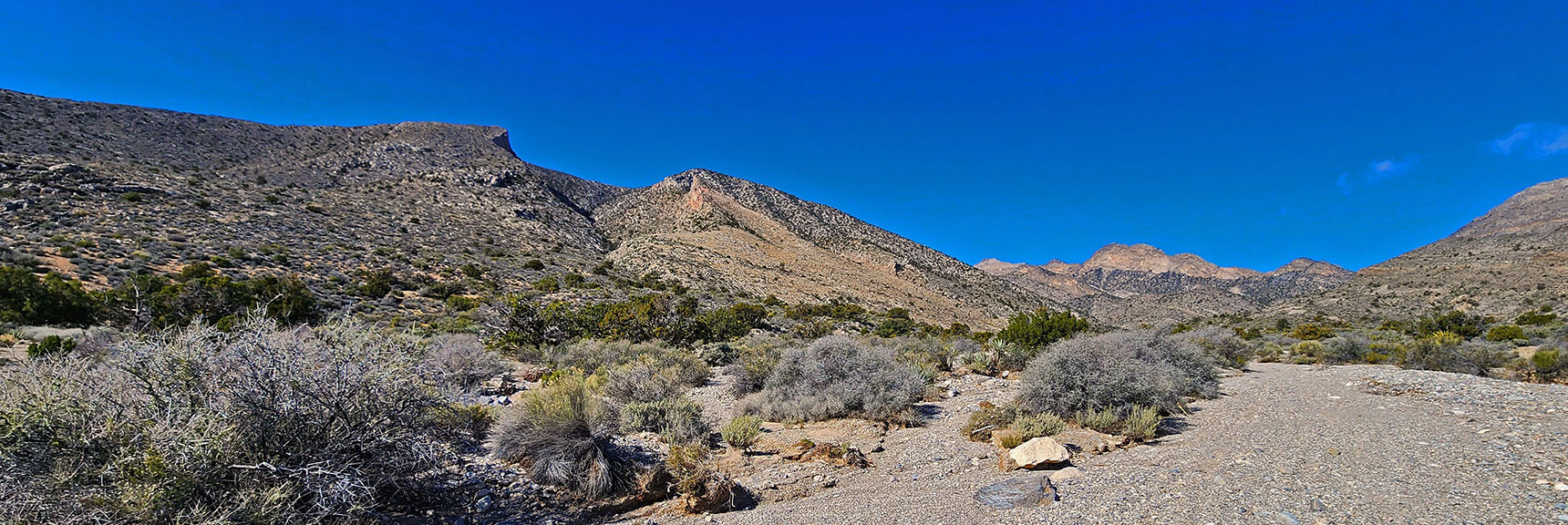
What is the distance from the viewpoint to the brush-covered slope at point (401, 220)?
23922mm

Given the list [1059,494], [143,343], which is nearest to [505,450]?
[143,343]

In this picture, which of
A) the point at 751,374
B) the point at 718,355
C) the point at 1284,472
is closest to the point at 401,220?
the point at 718,355

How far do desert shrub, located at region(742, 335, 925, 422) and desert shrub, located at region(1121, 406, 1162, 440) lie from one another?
113 inches

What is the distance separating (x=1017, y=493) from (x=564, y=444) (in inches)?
171

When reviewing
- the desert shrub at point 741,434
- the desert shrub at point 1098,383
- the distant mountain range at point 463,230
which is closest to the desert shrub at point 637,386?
the desert shrub at point 741,434

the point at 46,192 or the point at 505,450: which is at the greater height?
the point at 46,192

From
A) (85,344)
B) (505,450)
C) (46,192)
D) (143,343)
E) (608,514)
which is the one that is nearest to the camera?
(143,343)

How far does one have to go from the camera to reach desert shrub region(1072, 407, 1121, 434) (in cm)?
748

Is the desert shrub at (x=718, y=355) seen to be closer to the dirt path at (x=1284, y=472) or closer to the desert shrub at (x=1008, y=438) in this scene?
the dirt path at (x=1284, y=472)

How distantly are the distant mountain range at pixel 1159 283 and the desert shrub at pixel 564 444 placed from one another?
49.1 m

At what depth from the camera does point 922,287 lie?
45812mm

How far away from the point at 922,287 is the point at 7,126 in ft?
182

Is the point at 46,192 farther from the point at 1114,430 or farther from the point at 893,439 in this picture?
the point at 1114,430

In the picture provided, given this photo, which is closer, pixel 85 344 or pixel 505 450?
pixel 505 450
